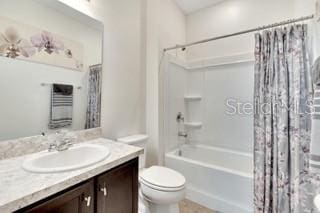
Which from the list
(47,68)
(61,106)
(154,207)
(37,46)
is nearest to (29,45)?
(37,46)

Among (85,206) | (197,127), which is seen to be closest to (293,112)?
(197,127)

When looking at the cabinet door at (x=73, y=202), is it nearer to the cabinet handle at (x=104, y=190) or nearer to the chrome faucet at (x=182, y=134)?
the cabinet handle at (x=104, y=190)

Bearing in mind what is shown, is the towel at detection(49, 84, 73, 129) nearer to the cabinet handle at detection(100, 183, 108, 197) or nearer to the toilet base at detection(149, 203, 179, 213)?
the cabinet handle at detection(100, 183, 108, 197)

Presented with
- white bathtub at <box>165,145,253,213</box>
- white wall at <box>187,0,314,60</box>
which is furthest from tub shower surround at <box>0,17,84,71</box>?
white wall at <box>187,0,314,60</box>

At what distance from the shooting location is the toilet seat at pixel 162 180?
1.40m

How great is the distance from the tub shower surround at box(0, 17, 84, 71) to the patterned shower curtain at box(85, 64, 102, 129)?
13 centimetres

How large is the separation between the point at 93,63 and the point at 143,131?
1011 mm

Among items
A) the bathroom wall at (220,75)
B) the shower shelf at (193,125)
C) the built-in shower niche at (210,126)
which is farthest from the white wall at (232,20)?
the shower shelf at (193,125)

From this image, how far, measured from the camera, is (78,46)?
1.44 meters

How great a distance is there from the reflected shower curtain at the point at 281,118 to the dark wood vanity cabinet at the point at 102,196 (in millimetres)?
1228

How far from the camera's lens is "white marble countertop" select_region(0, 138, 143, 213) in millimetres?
622

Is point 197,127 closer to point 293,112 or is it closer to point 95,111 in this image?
point 293,112

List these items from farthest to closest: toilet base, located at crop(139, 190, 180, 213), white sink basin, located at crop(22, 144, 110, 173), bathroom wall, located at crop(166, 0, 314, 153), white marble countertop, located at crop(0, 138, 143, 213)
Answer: bathroom wall, located at crop(166, 0, 314, 153) → toilet base, located at crop(139, 190, 180, 213) → white sink basin, located at crop(22, 144, 110, 173) → white marble countertop, located at crop(0, 138, 143, 213)

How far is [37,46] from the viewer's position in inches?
46.3
